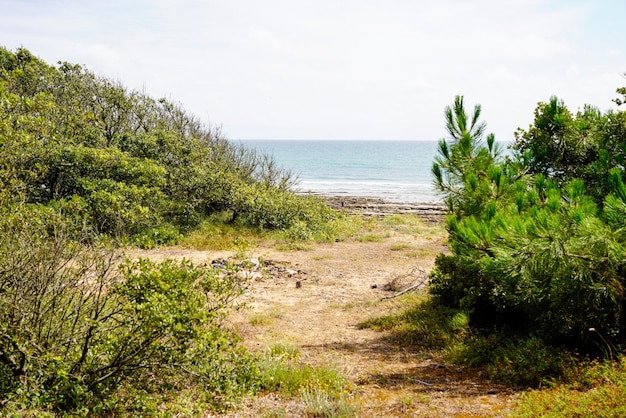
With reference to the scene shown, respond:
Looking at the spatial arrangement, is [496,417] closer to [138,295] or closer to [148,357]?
[148,357]

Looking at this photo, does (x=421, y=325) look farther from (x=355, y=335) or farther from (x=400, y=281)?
(x=400, y=281)

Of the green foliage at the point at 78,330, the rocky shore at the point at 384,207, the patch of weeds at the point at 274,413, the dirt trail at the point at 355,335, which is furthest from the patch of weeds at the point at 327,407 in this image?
the rocky shore at the point at 384,207

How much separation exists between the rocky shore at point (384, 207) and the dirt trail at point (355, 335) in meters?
14.5

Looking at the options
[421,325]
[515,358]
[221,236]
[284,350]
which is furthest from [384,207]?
[515,358]

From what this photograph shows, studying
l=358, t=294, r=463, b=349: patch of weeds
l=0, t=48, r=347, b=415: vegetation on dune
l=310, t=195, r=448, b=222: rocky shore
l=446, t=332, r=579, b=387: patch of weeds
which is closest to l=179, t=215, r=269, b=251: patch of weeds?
l=358, t=294, r=463, b=349: patch of weeds

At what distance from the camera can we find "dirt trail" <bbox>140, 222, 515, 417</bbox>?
552 centimetres

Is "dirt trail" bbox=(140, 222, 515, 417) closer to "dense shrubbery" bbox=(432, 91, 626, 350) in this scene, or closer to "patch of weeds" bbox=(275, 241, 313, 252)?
"patch of weeds" bbox=(275, 241, 313, 252)

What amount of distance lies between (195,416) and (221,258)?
31.1 ft

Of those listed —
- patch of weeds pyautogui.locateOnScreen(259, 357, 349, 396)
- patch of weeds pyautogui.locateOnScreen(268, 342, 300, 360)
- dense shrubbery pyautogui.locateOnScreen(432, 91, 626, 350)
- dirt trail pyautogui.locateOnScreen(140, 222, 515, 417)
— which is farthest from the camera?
patch of weeds pyautogui.locateOnScreen(268, 342, 300, 360)

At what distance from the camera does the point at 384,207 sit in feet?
112

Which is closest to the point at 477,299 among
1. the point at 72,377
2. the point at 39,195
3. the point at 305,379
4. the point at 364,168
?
the point at 305,379

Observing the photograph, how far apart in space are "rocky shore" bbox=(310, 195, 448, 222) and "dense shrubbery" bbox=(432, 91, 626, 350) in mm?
21507

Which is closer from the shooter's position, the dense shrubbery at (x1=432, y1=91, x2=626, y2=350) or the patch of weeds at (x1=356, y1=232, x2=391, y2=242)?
the dense shrubbery at (x1=432, y1=91, x2=626, y2=350)

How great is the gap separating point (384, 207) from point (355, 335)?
26.1 m
